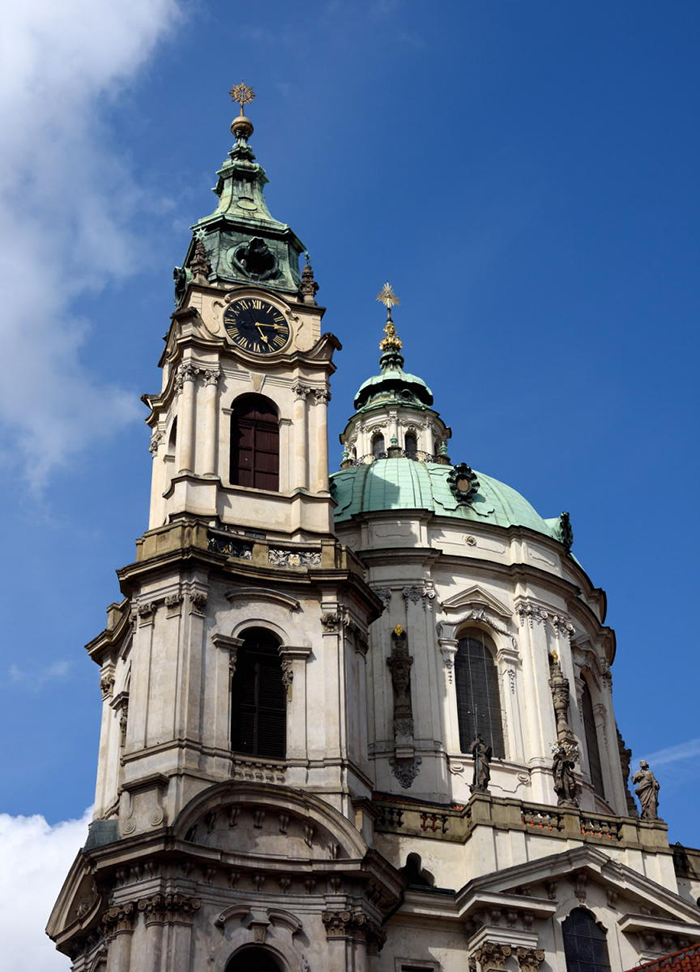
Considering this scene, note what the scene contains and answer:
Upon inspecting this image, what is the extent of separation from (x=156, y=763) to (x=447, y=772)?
1052cm

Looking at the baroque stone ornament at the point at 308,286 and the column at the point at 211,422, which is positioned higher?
the baroque stone ornament at the point at 308,286

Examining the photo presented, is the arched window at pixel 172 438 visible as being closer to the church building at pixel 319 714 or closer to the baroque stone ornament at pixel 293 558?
the church building at pixel 319 714

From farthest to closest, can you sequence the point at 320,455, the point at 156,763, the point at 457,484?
the point at 457,484 < the point at 320,455 < the point at 156,763

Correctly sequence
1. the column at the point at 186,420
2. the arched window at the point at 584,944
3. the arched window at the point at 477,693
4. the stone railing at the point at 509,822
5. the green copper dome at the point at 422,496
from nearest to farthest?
the arched window at the point at 584,944, the stone railing at the point at 509,822, the column at the point at 186,420, the arched window at the point at 477,693, the green copper dome at the point at 422,496

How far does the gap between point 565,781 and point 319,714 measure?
6949 mm

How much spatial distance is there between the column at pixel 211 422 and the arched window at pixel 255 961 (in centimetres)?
1212

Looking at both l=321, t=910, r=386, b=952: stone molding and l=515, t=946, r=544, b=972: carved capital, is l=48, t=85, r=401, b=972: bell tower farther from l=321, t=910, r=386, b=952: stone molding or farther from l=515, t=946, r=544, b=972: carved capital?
l=515, t=946, r=544, b=972: carved capital

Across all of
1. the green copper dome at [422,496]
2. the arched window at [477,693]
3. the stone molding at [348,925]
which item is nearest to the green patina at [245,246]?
the green copper dome at [422,496]

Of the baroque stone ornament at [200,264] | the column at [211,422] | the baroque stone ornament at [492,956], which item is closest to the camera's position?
the baroque stone ornament at [492,956]

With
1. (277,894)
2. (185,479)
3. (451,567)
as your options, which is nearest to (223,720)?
(277,894)

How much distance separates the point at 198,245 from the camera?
43531mm

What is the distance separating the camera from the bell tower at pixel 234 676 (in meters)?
32.2

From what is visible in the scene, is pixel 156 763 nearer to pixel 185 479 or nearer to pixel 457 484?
pixel 185 479

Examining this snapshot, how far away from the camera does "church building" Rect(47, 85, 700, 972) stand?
107ft
